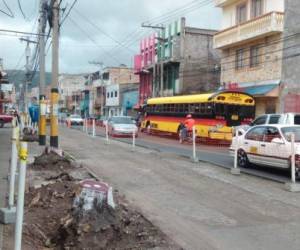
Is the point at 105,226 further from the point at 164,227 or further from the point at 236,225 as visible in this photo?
the point at 236,225

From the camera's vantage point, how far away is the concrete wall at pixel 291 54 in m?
31.5

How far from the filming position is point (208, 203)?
11312 mm

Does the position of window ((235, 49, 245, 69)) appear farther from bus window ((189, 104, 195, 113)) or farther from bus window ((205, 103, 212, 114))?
bus window ((205, 103, 212, 114))

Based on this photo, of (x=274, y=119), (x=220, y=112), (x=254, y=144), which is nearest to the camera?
(x=254, y=144)

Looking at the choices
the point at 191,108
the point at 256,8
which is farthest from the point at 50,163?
the point at 256,8

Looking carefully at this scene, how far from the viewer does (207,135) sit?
3181cm

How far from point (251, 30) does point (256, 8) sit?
1.80 meters

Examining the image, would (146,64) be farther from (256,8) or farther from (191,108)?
(191,108)

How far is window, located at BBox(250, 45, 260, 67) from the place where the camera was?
35594 mm

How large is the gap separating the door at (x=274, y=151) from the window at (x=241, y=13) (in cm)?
2242

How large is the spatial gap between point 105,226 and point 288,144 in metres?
→ 8.86

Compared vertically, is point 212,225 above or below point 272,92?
below

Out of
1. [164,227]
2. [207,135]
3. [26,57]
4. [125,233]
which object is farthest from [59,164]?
[26,57]

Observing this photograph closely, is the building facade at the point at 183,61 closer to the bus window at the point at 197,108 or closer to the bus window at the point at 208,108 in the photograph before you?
the bus window at the point at 197,108
